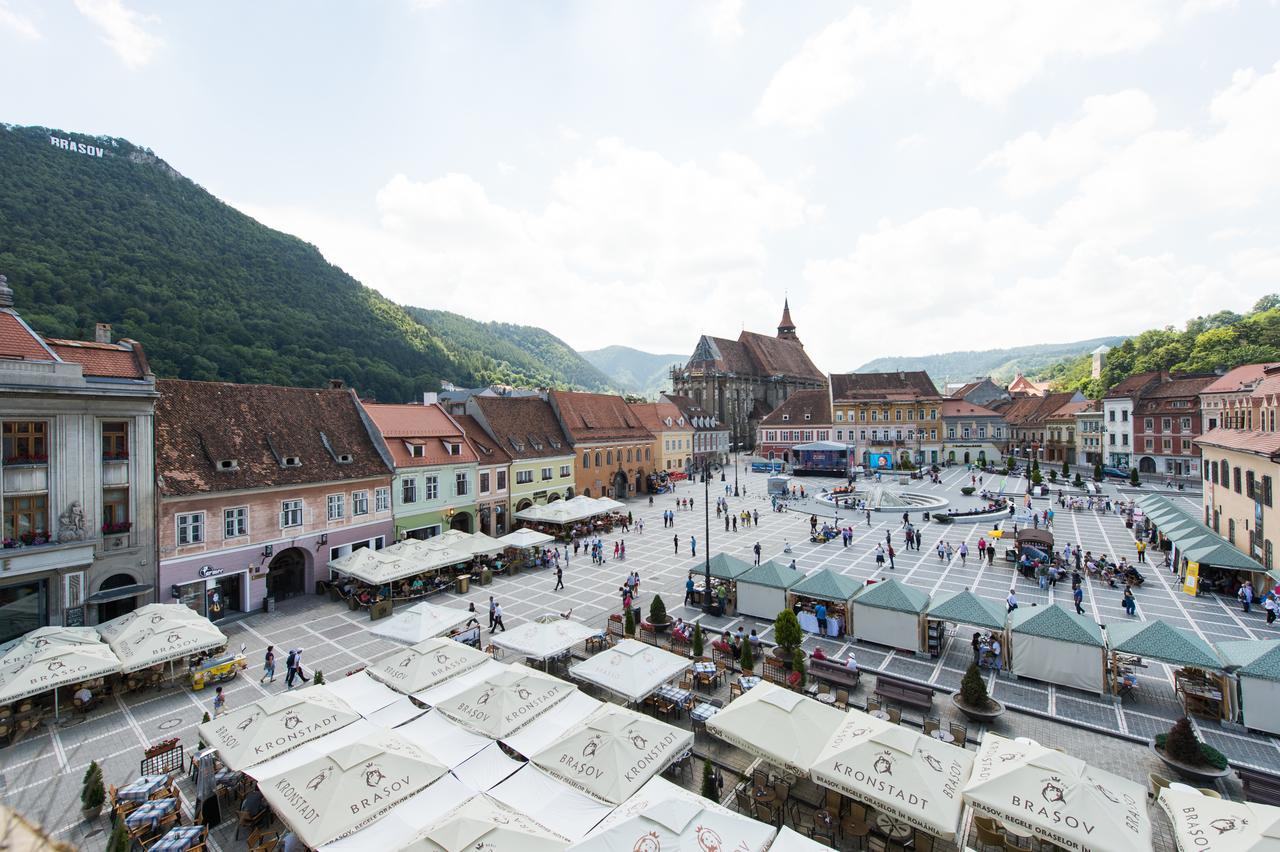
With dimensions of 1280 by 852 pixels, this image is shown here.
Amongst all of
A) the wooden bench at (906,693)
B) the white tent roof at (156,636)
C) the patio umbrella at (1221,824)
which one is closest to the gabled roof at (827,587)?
the wooden bench at (906,693)

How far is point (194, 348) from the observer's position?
63.8 meters

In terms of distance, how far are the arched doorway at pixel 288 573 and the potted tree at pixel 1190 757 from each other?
1259 inches

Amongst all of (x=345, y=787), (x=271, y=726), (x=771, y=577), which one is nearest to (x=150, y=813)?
(x=271, y=726)

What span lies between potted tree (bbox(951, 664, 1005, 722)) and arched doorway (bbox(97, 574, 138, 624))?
28295 mm

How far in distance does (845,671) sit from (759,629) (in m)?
5.36

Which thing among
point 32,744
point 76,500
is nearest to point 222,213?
point 76,500

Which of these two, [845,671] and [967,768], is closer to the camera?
[967,768]

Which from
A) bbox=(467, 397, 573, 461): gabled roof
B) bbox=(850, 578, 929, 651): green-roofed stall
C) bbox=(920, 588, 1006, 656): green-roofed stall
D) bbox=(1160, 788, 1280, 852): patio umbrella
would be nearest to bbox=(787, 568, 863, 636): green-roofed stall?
bbox=(850, 578, 929, 651): green-roofed stall

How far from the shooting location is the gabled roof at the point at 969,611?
18.8 m

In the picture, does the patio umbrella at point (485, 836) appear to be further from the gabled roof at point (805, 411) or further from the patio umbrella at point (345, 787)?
the gabled roof at point (805, 411)

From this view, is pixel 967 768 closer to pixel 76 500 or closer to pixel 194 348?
pixel 76 500

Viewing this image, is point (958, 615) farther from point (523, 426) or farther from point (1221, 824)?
point (523, 426)

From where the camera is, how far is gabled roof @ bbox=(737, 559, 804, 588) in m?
23.0

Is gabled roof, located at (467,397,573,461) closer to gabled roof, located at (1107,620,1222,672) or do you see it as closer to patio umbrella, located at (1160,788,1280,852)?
gabled roof, located at (1107,620,1222,672)
